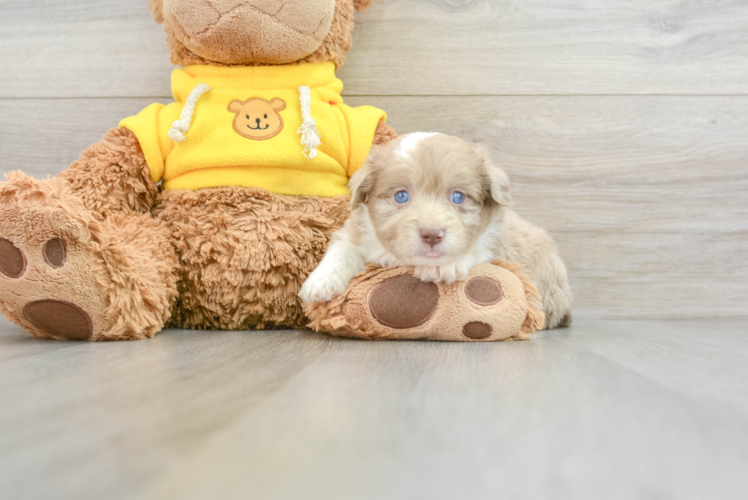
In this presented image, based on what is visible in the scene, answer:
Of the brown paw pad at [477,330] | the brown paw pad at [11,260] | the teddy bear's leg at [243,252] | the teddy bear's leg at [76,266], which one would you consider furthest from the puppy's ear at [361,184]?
the brown paw pad at [11,260]

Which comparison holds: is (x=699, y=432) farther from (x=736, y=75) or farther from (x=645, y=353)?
(x=736, y=75)

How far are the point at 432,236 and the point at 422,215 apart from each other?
5cm

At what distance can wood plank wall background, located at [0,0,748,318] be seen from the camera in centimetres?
171

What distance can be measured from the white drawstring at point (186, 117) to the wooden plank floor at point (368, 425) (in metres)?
0.56

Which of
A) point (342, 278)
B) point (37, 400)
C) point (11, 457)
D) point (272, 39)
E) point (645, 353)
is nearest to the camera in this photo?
point (11, 457)

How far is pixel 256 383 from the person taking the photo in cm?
78

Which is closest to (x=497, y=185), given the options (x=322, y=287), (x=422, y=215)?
(x=422, y=215)

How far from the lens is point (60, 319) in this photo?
44.6 inches

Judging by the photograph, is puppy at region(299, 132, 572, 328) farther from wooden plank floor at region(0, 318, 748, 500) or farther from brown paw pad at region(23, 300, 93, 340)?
brown paw pad at region(23, 300, 93, 340)

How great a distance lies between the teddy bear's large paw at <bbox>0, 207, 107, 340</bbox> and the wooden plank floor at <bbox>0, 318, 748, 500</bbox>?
0.11 m

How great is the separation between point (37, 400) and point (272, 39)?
100cm

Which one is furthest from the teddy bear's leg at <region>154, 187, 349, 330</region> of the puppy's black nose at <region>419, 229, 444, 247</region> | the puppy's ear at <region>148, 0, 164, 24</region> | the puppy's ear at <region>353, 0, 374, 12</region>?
the puppy's ear at <region>353, 0, 374, 12</region>

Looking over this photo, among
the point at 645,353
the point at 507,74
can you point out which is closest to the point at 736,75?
the point at 507,74

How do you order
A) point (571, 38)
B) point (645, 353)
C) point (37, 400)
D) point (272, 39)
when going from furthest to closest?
1. point (571, 38)
2. point (272, 39)
3. point (645, 353)
4. point (37, 400)
